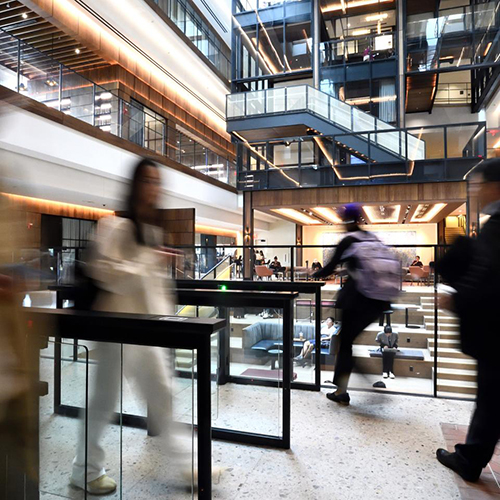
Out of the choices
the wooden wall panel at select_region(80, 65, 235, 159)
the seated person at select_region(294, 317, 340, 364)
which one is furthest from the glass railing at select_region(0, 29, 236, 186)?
the seated person at select_region(294, 317, 340, 364)

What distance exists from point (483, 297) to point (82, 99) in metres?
9.45

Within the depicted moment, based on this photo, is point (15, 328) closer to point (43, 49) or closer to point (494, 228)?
point (494, 228)

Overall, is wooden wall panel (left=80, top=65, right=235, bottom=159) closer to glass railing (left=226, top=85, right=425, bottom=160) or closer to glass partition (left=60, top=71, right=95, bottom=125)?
glass railing (left=226, top=85, right=425, bottom=160)

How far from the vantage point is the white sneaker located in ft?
5.42

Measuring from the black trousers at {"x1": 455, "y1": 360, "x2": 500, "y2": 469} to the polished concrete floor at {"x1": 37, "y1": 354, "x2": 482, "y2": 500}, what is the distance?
0.20 meters

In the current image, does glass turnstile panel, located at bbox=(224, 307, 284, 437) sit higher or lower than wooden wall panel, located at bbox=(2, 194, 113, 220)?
lower

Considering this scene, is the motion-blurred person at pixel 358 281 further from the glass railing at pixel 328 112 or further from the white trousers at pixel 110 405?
the glass railing at pixel 328 112

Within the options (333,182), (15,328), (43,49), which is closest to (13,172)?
(15,328)

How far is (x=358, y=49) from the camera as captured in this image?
671 inches

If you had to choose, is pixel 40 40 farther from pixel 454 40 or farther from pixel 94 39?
pixel 454 40

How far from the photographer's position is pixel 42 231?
12.1m

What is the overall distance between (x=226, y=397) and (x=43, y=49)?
1388cm

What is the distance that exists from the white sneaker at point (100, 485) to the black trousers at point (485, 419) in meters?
1.63

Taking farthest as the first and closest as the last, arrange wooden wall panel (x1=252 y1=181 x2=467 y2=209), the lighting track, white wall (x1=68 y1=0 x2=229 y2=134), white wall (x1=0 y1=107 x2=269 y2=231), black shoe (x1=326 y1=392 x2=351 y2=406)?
white wall (x1=68 y1=0 x2=229 y2=134) → wooden wall panel (x1=252 y1=181 x2=467 y2=209) → the lighting track → white wall (x1=0 y1=107 x2=269 y2=231) → black shoe (x1=326 y1=392 x2=351 y2=406)
